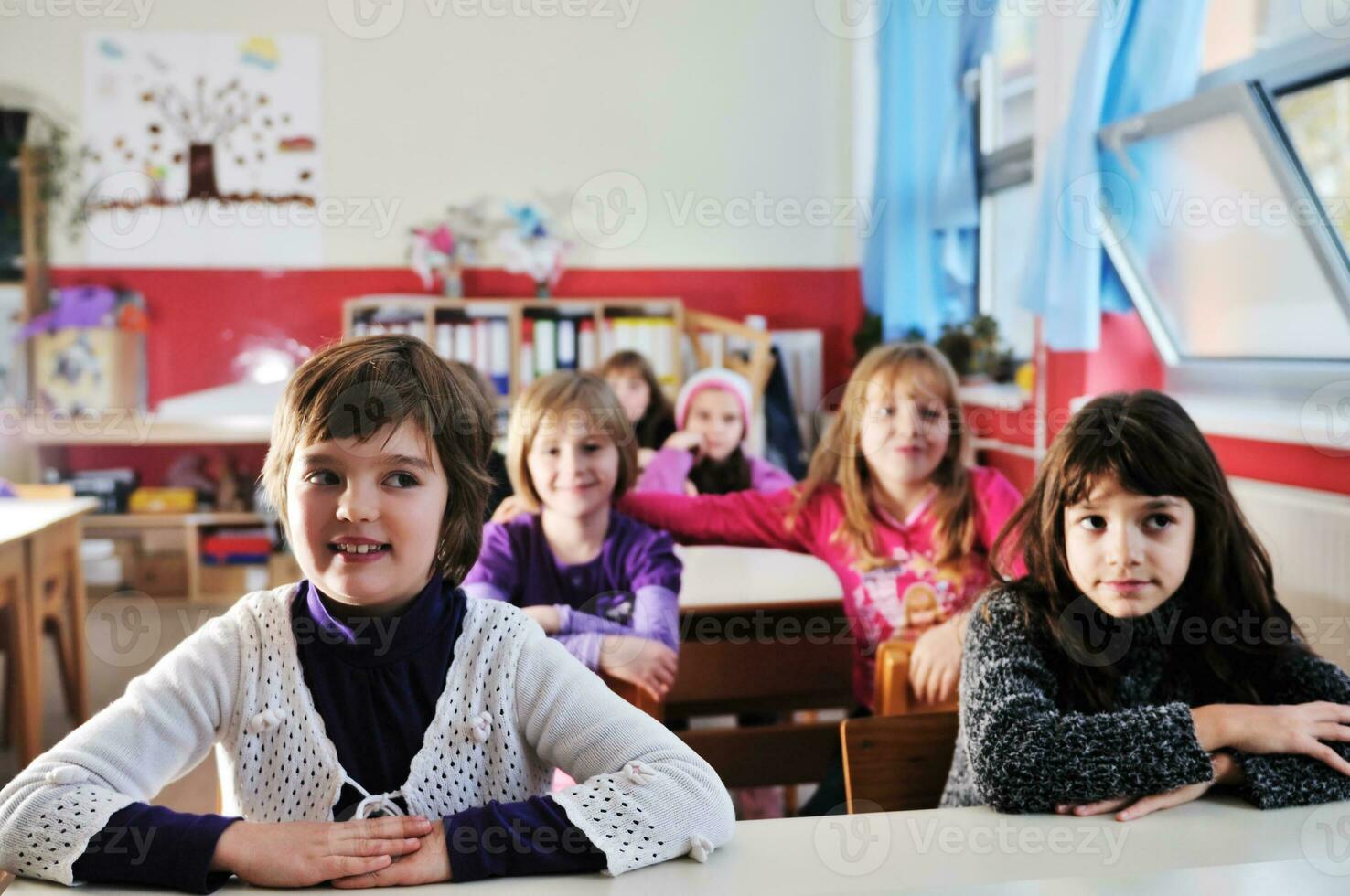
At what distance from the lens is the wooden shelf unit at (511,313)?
5.00 metres

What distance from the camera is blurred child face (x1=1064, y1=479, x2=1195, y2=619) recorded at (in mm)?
1272

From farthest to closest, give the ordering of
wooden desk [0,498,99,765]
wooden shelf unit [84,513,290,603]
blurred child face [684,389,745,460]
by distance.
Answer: wooden shelf unit [84,513,290,603]
blurred child face [684,389,745,460]
wooden desk [0,498,99,765]

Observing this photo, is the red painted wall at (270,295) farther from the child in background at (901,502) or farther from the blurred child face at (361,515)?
the blurred child face at (361,515)

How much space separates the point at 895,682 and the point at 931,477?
2.21 ft

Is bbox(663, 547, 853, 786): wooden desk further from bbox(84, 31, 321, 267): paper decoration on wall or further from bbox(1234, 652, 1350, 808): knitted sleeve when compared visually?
bbox(84, 31, 321, 267): paper decoration on wall

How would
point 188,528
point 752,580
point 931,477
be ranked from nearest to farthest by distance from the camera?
point 931,477 → point 752,580 → point 188,528

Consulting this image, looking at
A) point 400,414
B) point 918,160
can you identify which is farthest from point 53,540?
point 918,160

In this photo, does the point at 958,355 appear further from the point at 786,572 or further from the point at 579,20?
the point at 579,20

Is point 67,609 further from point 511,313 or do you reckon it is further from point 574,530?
point 511,313

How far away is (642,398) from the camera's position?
3.52m

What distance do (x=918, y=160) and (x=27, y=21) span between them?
386 centimetres

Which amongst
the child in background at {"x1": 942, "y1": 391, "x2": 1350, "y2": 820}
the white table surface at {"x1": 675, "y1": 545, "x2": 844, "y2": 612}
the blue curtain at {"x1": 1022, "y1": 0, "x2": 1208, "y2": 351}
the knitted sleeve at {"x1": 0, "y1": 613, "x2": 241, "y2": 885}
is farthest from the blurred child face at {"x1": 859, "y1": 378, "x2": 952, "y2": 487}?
the knitted sleeve at {"x1": 0, "y1": 613, "x2": 241, "y2": 885}

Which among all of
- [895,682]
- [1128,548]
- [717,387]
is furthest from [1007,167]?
[1128,548]

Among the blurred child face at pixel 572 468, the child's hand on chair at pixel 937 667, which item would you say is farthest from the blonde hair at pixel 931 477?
the blurred child face at pixel 572 468
